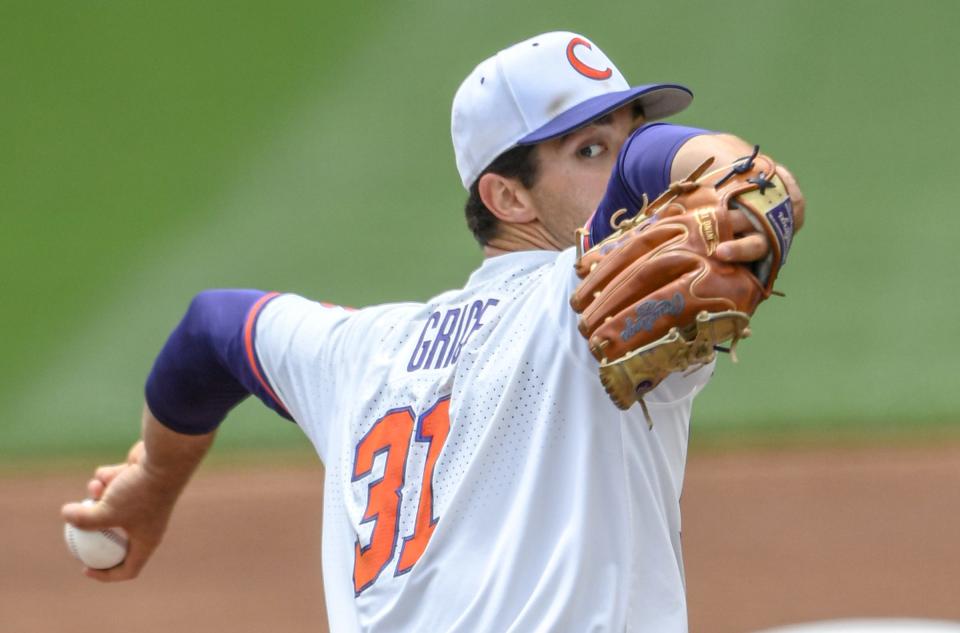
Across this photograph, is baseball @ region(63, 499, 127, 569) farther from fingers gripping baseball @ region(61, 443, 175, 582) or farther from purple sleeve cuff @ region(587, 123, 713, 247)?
purple sleeve cuff @ region(587, 123, 713, 247)

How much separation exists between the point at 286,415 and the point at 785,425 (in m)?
3.63

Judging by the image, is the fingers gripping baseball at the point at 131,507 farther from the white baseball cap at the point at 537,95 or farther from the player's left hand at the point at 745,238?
the player's left hand at the point at 745,238

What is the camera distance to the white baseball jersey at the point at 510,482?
189 cm

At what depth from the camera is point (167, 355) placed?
9.09 ft

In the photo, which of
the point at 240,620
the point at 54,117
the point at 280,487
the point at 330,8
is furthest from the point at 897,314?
the point at 54,117

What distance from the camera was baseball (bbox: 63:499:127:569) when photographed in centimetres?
293

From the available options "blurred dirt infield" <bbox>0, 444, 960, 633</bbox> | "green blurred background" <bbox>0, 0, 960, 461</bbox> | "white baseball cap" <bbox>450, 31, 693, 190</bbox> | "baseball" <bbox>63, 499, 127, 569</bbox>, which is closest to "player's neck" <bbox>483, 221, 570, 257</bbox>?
"white baseball cap" <bbox>450, 31, 693, 190</bbox>

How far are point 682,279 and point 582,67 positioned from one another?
0.73 meters

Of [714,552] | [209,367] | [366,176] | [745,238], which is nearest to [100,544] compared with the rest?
[209,367]

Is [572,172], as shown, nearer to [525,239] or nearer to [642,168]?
[525,239]

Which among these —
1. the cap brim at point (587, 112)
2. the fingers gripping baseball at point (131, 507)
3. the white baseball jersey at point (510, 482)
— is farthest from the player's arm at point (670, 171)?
the fingers gripping baseball at point (131, 507)

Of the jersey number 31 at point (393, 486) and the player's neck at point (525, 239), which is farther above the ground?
the player's neck at point (525, 239)

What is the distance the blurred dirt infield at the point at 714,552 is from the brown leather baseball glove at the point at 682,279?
306 centimetres

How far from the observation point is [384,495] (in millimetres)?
2154
